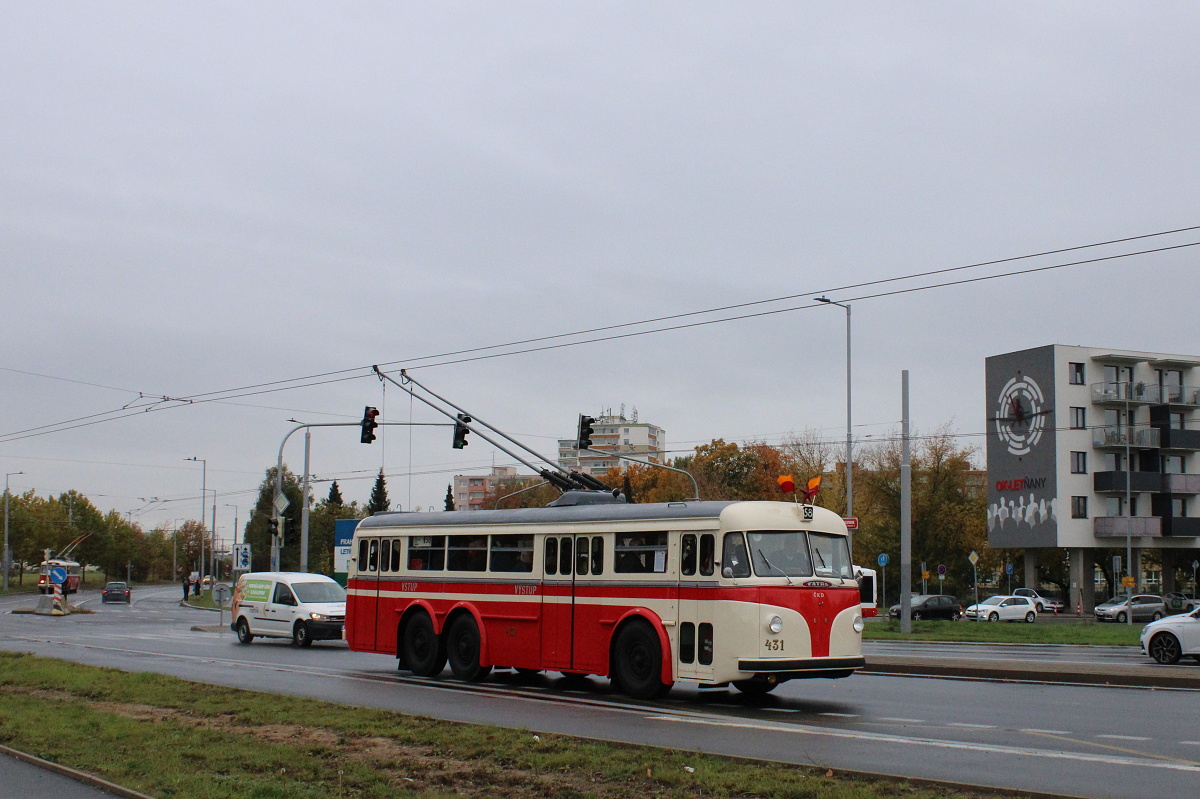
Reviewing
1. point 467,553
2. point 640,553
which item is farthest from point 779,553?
point 467,553

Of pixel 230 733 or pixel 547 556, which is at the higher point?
pixel 547 556

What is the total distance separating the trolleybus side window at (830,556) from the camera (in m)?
16.1

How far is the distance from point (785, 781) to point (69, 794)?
5.35 m

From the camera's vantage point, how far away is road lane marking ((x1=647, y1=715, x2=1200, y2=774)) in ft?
33.9

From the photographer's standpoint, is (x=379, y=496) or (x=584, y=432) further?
(x=379, y=496)

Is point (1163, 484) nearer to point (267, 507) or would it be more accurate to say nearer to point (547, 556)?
point (547, 556)

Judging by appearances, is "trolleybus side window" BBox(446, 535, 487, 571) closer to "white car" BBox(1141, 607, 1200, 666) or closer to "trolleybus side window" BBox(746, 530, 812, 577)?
"trolleybus side window" BBox(746, 530, 812, 577)

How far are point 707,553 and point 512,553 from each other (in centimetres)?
411

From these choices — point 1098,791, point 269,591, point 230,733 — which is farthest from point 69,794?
point 269,591

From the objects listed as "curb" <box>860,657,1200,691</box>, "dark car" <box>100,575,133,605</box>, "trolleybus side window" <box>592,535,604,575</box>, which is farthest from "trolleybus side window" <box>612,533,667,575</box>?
"dark car" <box>100,575,133,605</box>

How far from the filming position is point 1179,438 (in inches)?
2960

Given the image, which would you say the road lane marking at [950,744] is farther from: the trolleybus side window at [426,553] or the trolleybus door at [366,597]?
the trolleybus door at [366,597]

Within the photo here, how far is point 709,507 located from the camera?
16047 mm

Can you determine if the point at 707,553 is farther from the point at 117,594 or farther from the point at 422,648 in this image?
the point at 117,594
